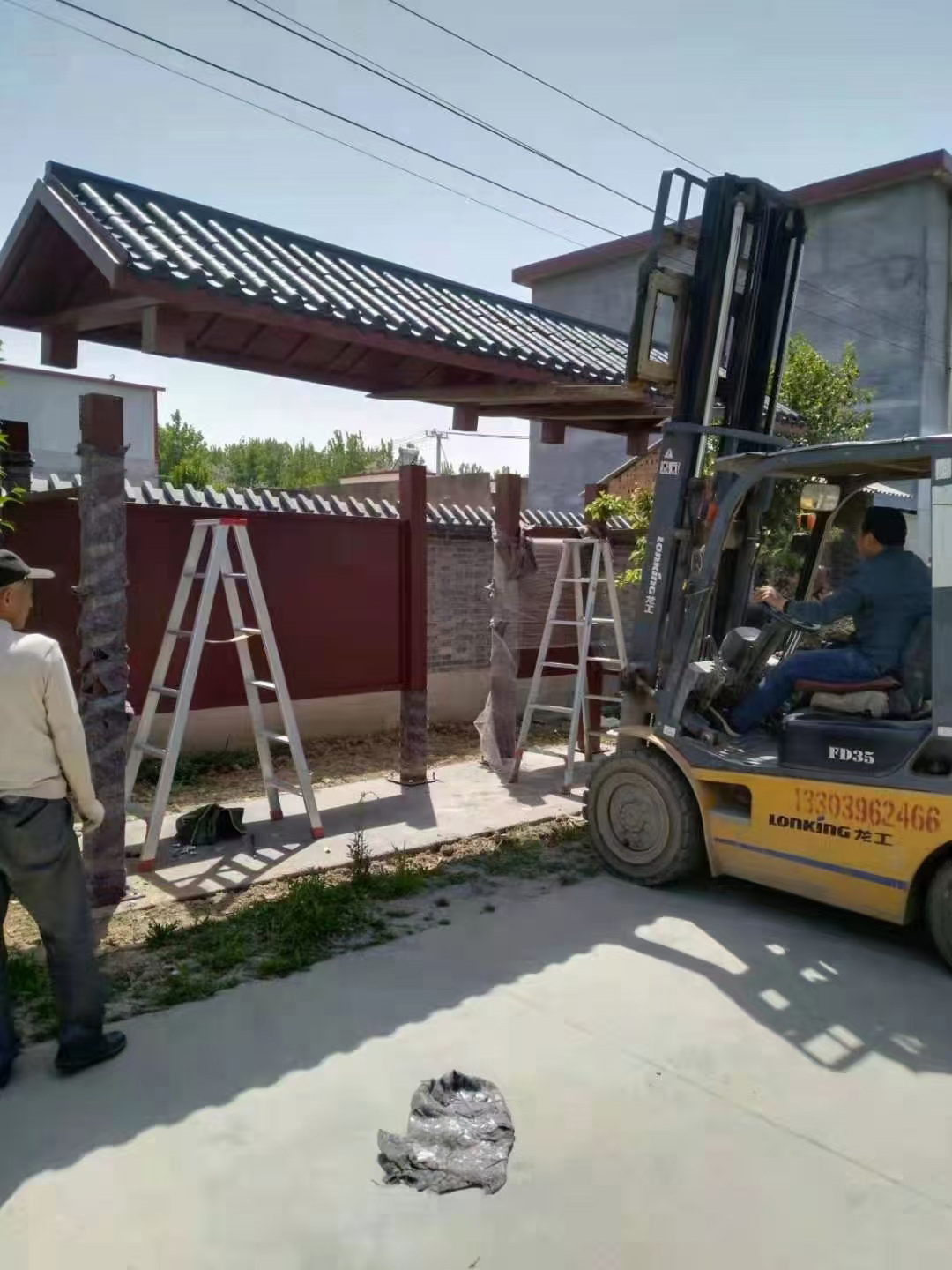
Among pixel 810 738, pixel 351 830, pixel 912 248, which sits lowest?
pixel 351 830

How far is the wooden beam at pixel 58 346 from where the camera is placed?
642 cm

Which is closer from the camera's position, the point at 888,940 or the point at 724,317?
the point at 888,940

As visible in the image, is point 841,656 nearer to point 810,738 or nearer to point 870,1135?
point 810,738

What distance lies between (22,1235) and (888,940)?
417 centimetres

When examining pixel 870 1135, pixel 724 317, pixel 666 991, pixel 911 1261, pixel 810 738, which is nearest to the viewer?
pixel 911 1261

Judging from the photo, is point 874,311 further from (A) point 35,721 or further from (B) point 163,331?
(A) point 35,721

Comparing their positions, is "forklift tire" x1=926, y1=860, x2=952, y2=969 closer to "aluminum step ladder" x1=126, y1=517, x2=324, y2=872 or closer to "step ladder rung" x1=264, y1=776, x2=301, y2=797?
"aluminum step ladder" x1=126, y1=517, x2=324, y2=872

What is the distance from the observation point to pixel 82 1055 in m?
3.66

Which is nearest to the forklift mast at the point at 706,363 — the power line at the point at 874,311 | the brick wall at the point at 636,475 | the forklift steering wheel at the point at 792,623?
the forklift steering wheel at the point at 792,623

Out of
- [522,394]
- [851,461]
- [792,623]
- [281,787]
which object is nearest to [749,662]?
[792,623]

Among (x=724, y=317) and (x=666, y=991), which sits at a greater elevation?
(x=724, y=317)

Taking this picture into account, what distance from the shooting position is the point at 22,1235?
2760 millimetres

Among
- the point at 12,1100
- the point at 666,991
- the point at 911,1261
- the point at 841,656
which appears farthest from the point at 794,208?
the point at 12,1100

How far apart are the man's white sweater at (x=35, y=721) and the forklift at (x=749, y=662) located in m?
3.34
